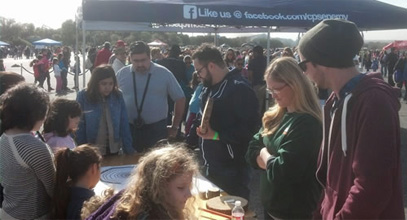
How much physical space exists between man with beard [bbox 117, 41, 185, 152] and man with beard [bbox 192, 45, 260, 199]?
0.92 metres

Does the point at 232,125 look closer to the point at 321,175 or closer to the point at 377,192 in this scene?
the point at 321,175

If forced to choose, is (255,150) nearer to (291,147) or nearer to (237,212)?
(291,147)

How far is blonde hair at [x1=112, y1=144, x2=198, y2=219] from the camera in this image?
1.50 m

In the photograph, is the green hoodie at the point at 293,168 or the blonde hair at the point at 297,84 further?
the blonde hair at the point at 297,84

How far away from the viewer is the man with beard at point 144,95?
13.1ft

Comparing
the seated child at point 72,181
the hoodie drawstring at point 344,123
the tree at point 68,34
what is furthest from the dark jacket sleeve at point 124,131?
the tree at point 68,34

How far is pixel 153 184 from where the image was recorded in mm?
1501

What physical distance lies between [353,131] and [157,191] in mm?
745

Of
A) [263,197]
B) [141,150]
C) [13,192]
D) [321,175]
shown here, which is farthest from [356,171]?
[141,150]

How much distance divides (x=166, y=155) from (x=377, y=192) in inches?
30.1

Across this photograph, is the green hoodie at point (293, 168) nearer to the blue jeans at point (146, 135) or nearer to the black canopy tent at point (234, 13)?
the blue jeans at point (146, 135)

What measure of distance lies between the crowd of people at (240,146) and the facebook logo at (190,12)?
2.77 meters

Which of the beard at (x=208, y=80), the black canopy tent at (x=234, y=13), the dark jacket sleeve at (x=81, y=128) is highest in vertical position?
the black canopy tent at (x=234, y=13)

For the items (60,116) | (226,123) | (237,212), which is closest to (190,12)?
(226,123)
